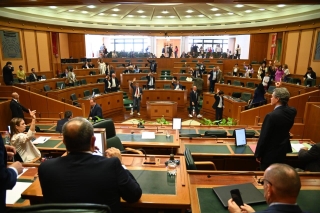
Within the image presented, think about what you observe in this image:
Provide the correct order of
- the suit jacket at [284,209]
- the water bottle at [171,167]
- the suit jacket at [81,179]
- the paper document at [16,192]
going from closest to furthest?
1. the suit jacket at [284,209]
2. the suit jacket at [81,179]
3. the paper document at [16,192]
4. the water bottle at [171,167]

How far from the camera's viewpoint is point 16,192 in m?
2.08

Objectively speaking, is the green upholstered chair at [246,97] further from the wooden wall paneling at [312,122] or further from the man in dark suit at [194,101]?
the wooden wall paneling at [312,122]

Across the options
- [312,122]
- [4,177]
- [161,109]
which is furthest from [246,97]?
[4,177]

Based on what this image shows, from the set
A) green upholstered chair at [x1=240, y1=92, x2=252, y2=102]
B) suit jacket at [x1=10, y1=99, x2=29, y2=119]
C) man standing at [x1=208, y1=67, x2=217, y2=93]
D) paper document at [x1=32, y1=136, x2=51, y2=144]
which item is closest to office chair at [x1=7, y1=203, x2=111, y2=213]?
paper document at [x1=32, y1=136, x2=51, y2=144]

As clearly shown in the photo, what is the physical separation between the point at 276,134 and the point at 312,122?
4.50 meters

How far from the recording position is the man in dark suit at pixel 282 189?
1.26m

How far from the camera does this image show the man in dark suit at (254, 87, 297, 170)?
105 inches

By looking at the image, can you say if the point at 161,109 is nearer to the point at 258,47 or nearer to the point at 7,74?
the point at 7,74

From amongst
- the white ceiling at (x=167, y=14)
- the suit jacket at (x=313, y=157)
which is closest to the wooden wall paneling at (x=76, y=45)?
the white ceiling at (x=167, y=14)

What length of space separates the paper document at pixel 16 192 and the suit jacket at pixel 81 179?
0.78 meters

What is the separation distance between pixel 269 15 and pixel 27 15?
39.6 feet

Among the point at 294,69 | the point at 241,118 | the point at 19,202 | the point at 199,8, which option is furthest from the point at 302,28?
the point at 19,202

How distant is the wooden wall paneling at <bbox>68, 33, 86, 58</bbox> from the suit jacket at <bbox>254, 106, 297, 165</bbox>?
15.6 metres

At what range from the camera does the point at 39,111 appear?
27.1 ft
